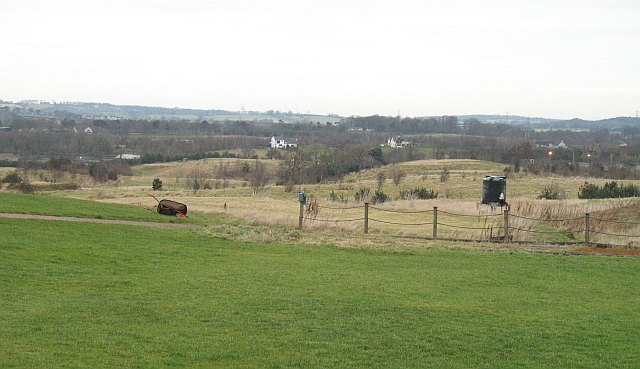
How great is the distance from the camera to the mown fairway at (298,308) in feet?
30.2

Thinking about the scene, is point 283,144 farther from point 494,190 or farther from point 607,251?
point 607,251

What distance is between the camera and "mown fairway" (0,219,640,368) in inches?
363

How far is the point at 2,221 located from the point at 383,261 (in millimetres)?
10163

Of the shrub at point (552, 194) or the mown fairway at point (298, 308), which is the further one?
the shrub at point (552, 194)

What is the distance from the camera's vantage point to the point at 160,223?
2417 centimetres

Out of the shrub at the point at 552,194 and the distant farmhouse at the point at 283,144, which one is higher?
the shrub at the point at 552,194

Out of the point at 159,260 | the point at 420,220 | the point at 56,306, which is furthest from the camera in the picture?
the point at 420,220

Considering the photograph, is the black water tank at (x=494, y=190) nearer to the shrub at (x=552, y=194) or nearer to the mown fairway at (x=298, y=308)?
the shrub at (x=552, y=194)

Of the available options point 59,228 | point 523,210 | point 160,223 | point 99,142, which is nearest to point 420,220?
point 523,210

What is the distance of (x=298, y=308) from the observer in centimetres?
1166

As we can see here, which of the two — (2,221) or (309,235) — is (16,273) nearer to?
(2,221)

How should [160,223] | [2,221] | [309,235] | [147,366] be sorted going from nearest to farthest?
[147,366]
[2,221]
[309,235]
[160,223]

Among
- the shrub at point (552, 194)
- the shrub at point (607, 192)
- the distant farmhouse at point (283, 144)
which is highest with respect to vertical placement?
the shrub at point (607, 192)

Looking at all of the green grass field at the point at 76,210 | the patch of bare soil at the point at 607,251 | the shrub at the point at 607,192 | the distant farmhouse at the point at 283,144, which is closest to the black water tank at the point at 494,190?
the shrub at the point at 607,192
